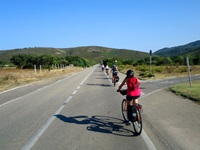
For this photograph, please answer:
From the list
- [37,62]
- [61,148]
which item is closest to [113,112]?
[61,148]

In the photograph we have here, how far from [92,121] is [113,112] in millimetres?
1613

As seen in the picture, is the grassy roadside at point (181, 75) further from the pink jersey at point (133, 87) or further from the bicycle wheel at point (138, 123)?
the bicycle wheel at point (138, 123)

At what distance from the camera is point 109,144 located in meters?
5.89

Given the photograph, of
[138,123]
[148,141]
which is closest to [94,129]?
[138,123]

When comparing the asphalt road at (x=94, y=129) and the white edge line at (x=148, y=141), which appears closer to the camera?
the white edge line at (x=148, y=141)

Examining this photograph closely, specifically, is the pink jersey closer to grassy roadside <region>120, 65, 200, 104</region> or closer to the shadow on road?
the shadow on road

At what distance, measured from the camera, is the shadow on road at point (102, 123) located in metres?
7.06

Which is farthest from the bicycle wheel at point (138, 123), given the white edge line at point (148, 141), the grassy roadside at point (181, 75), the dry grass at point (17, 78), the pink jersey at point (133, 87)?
the dry grass at point (17, 78)

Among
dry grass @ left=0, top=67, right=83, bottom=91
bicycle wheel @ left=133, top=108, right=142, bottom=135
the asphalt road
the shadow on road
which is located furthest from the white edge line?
dry grass @ left=0, top=67, right=83, bottom=91

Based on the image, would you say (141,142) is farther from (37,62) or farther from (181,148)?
(37,62)

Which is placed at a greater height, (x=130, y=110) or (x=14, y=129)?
(x=130, y=110)

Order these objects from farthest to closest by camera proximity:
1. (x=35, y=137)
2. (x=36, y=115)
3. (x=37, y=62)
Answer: (x=37, y=62), (x=36, y=115), (x=35, y=137)

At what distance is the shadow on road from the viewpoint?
7059 millimetres

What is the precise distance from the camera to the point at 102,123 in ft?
26.4
